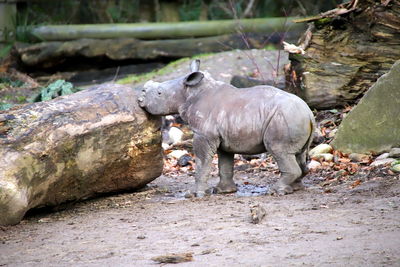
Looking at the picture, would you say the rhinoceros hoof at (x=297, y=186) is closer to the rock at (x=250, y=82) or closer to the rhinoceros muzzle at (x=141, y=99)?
the rhinoceros muzzle at (x=141, y=99)

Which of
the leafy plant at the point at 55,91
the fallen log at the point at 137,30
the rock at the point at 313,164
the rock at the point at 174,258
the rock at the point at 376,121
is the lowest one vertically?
the rock at the point at 313,164

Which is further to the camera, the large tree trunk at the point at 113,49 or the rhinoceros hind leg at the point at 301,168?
the large tree trunk at the point at 113,49

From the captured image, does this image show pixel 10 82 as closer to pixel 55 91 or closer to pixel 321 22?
pixel 55 91

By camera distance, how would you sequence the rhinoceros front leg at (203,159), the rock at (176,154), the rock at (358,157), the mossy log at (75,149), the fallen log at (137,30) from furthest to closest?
the fallen log at (137,30) < the rock at (176,154) < the rock at (358,157) < the rhinoceros front leg at (203,159) < the mossy log at (75,149)

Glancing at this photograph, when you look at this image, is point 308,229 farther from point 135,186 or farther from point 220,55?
point 220,55

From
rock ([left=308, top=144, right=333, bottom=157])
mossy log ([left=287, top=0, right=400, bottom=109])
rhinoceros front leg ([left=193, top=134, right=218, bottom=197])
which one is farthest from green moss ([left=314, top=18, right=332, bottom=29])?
rhinoceros front leg ([left=193, top=134, right=218, bottom=197])

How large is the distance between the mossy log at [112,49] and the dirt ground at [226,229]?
351 inches

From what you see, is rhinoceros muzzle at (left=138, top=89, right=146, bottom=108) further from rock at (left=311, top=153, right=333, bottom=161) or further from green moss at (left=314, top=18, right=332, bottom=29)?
green moss at (left=314, top=18, right=332, bottom=29)

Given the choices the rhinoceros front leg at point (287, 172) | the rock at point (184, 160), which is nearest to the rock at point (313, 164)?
the rhinoceros front leg at point (287, 172)

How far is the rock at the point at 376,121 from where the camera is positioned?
835cm

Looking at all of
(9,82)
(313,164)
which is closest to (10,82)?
(9,82)

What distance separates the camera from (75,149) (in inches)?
268

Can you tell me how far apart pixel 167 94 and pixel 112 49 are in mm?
9088

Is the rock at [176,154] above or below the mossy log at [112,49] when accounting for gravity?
below
